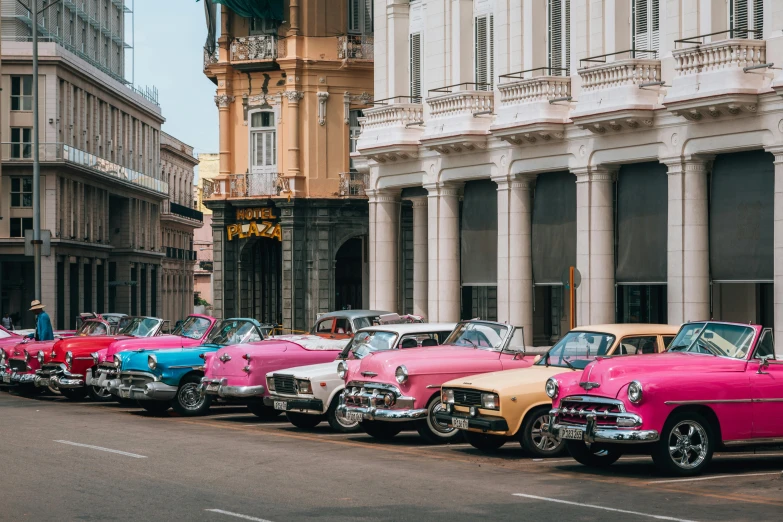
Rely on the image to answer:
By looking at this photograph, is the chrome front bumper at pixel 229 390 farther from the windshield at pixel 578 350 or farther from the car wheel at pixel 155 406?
the windshield at pixel 578 350

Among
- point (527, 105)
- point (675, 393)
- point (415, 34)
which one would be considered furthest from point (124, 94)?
point (675, 393)

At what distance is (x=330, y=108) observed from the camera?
1879 inches

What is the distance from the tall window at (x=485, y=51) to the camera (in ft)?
108

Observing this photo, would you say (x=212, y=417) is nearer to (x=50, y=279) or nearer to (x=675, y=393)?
(x=675, y=393)

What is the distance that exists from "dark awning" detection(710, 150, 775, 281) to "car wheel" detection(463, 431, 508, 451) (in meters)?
9.68

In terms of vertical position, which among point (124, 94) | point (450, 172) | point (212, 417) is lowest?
point (212, 417)

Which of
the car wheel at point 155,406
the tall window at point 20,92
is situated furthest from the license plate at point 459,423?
the tall window at point 20,92

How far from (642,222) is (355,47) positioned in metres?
21.2

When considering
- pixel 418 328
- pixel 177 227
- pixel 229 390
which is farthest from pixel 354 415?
pixel 177 227

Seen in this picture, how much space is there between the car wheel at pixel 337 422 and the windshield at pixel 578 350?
11.3 ft

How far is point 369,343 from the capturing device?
20500mm

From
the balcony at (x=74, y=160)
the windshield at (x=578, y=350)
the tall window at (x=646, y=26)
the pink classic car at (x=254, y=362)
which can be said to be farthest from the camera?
the balcony at (x=74, y=160)

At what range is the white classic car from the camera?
65.0 feet

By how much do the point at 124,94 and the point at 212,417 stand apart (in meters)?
67.7
